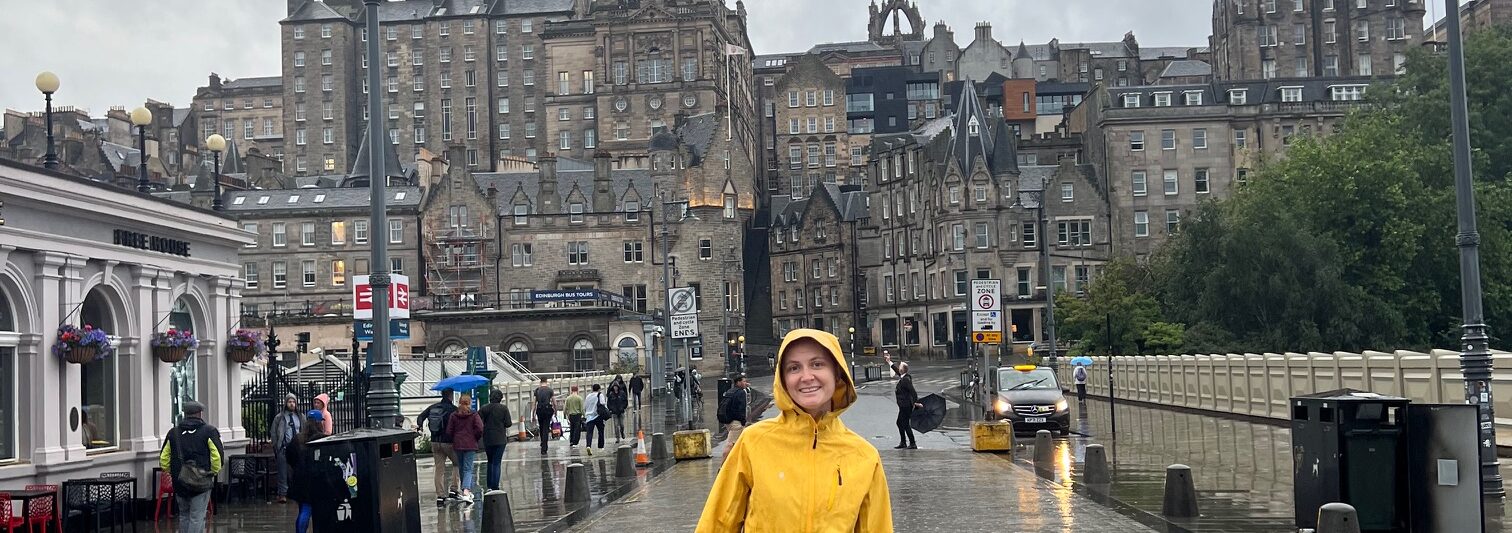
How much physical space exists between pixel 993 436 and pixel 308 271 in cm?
8653

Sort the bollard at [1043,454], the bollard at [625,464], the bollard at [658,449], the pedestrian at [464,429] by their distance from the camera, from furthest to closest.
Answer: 1. the bollard at [658,449]
2. the bollard at [625,464]
3. the bollard at [1043,454]
4. the pedestrian at [464,429]

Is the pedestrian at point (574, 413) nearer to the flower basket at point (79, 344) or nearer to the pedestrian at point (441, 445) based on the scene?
the pedestrian at point (441, 445)

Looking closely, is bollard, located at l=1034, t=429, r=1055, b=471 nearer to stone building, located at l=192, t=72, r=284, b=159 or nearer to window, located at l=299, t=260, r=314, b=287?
window, located at l=299, t=260, r=314, b=287

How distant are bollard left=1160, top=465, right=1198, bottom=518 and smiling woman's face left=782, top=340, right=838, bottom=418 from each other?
41.2 ft

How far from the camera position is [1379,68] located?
12544cm

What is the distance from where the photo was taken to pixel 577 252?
11219cm

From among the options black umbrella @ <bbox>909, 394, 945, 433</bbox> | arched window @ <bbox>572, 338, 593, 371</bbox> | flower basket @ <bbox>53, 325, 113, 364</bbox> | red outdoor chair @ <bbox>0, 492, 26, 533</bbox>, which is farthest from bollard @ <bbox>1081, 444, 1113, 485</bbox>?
arched window @ <bbox>572, 338, 593, 371</bbox>

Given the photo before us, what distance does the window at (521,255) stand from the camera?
112 meters

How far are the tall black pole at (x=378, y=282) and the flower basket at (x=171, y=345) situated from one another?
4897 mm

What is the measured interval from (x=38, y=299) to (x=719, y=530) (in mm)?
15736

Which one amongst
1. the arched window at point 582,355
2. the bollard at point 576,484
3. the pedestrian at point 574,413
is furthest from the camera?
the arched window at point 582,355

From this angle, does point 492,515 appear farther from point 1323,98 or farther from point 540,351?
point 1323,98

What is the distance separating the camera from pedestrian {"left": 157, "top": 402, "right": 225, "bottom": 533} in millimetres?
17703

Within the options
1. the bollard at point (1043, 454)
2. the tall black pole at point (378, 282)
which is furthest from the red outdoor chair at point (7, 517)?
the bollard at point (1043, 454)
